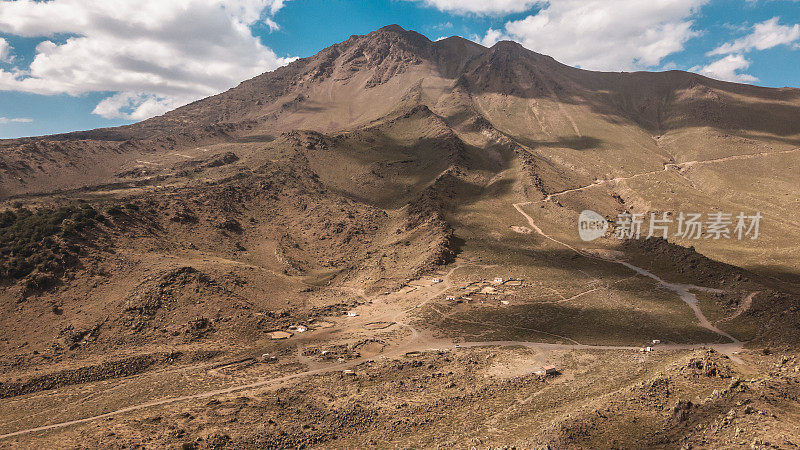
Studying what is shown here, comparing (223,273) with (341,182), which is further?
(341,182)

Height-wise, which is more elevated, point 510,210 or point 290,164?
point 290,164

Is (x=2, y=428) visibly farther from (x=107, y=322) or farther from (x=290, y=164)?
(x=290, y=164)

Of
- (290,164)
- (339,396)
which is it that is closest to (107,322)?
(339,396)

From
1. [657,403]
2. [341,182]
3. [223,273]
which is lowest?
A: [657,403]

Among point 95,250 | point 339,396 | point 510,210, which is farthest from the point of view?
point 510,210

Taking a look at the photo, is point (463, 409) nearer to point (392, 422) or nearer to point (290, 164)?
point (392, 422)

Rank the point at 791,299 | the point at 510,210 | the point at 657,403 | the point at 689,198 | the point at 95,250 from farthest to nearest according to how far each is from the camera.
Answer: the point at 689,198, the point at 510,210, the point at 95,250, the point at 791,299, the point at 657,403
